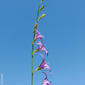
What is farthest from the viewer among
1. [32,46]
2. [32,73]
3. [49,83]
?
[49,83]

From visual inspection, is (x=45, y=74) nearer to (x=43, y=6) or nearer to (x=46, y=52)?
(x=46, y=52)

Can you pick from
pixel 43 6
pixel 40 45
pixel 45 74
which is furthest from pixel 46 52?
pixel 43 6

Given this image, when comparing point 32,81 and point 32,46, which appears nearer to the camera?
point 32,81

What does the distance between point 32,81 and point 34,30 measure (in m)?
0.82

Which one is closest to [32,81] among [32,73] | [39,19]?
[32,73]

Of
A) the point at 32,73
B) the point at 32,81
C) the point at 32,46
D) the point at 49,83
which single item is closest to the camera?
the point at 32,81

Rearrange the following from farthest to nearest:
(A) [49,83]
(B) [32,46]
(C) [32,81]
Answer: (A) [49,83] < (B) [32,46] < (C) [32,81]

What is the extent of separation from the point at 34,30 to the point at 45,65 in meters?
0.64

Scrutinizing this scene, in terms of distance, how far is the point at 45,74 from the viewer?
2.86 m

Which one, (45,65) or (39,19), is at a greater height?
(39,19)

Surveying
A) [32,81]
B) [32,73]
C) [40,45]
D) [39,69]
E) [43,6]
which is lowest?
[32,81]

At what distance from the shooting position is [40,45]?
9.36 ft

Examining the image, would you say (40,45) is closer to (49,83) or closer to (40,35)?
(40,35)

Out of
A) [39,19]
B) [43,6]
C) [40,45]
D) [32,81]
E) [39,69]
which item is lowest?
[32,81]
